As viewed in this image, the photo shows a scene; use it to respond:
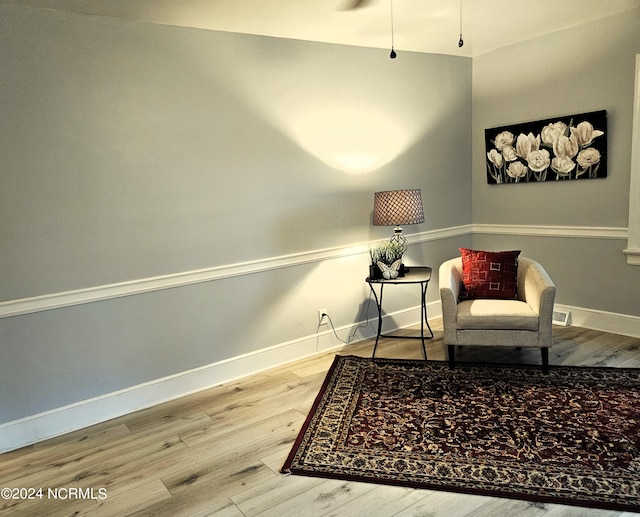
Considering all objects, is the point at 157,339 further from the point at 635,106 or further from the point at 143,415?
the point at 635,106

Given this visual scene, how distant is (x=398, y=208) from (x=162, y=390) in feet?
6.96

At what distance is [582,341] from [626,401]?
1.07 meters

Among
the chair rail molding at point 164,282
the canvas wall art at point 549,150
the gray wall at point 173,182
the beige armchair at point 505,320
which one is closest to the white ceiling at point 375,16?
the gray wall at point 173,182

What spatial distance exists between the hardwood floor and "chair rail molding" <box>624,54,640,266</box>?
82 centimetres

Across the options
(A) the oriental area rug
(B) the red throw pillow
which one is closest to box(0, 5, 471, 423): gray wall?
(B) the red throw pillow

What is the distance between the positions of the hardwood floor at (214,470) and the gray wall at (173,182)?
338mm

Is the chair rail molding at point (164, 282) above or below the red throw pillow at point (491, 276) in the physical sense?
above

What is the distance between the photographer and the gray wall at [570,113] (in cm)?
373

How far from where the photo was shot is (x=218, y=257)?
339cm

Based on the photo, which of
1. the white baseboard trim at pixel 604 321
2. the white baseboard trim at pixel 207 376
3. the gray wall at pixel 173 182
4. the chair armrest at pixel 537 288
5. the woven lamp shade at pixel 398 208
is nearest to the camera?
the gray wall at pixel 173 182

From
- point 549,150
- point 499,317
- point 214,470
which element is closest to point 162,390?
point 214,470

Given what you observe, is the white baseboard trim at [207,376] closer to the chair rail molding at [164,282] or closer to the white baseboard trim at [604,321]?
the white baseboard trim at [604,321]

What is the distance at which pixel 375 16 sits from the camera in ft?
10.6

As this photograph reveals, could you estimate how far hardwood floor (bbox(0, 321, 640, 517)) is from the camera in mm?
2088
